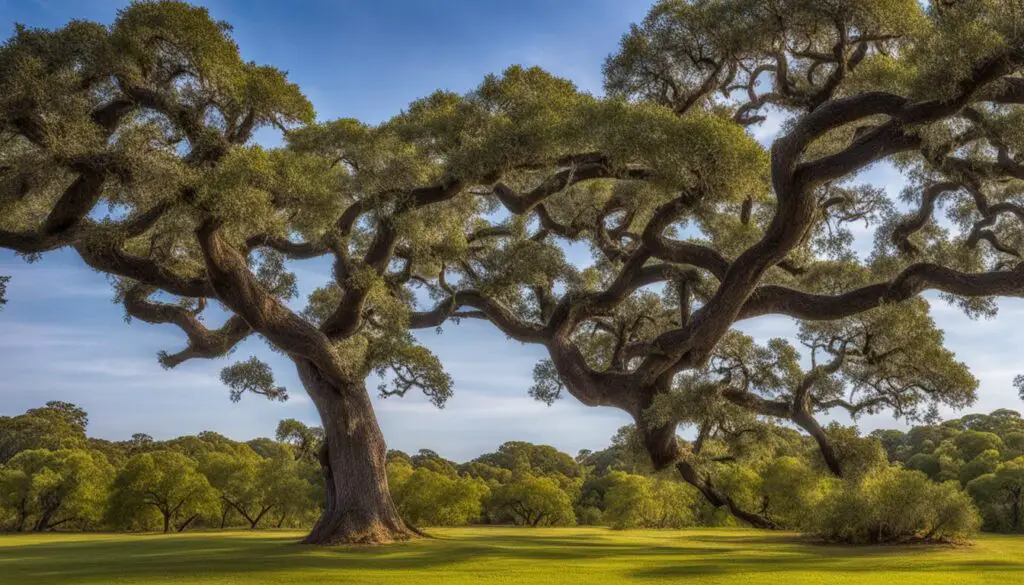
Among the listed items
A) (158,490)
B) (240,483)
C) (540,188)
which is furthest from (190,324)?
(240,483)

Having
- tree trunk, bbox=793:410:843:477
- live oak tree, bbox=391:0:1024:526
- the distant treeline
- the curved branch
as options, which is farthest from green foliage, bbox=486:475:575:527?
the curved branch

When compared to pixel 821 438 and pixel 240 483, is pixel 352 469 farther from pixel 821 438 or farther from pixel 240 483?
pixel 240 483

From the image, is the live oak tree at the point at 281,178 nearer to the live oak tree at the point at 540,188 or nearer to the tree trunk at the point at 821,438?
the live oak tree at the point at 540,188

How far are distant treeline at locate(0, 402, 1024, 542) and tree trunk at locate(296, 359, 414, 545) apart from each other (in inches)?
106

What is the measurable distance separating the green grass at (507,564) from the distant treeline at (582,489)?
1.96m

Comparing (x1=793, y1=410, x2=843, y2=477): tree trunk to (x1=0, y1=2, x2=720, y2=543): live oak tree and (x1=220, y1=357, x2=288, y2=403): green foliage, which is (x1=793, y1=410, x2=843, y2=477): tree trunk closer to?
(x1=0, y1=2, x2=720, y2=543): live oak tree

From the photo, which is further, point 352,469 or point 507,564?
point 352,469

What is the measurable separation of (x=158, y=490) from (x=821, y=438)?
31.1 m

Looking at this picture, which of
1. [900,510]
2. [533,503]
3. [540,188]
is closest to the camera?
[540,188]

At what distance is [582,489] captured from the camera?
54375 millimetres

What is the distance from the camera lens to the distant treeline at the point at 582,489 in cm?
1866

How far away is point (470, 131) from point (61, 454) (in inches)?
1443

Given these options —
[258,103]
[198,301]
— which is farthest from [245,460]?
[258,103]

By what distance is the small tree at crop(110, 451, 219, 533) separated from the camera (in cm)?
3450
